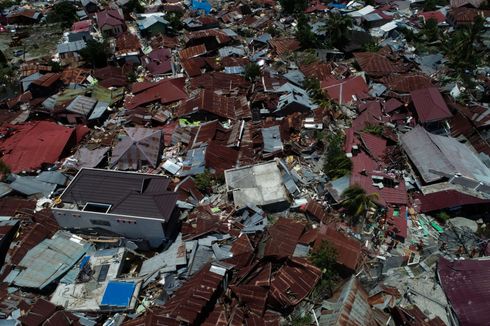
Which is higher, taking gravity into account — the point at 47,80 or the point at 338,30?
the point at 338,30

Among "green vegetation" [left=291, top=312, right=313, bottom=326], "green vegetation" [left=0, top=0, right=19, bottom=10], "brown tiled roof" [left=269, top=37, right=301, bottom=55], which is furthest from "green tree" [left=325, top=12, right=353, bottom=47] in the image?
"green vegetation" [left=0, top=0, right=19, bottom=10]

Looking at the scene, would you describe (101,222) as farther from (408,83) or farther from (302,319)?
(408,83)

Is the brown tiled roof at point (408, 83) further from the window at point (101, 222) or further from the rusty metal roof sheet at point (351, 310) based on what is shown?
the window at point (101, 222)

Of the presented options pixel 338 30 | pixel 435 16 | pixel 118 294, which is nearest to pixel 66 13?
pixel 338 30

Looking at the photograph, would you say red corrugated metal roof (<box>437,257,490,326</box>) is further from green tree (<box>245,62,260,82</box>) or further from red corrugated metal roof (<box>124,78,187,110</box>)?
red corrugated metal roof (<box>124,78,187,110</box>)

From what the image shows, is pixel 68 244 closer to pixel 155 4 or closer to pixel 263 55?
pixel 263 55

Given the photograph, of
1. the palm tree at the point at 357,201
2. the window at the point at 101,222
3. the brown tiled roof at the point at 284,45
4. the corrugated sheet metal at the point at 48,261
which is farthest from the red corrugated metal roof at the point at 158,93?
the palm tree at the point at 357,201
